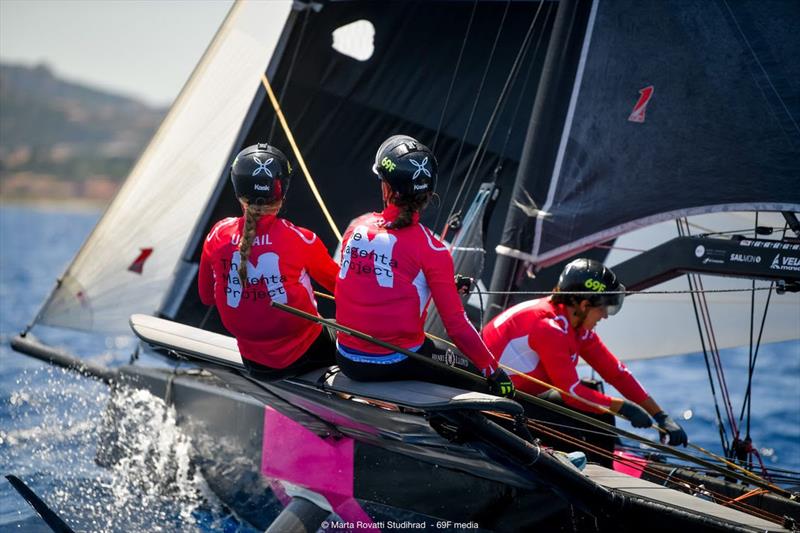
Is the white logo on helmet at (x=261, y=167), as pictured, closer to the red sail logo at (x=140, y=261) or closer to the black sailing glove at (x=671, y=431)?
the black sailing glove at (x=671, y=431)

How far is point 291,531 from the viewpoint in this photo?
408 cm

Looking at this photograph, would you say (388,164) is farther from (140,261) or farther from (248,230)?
(140,261)

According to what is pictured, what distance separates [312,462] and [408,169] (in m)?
1.81

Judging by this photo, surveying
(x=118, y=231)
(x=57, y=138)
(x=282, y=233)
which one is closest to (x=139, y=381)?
(x=118, y=231)

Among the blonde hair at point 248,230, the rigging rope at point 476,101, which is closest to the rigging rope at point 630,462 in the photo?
the blonde hair at point 248,230

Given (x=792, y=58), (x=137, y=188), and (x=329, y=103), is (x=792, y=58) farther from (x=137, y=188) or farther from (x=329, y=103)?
(x=137, y=188)

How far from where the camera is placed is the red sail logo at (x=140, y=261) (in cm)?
617

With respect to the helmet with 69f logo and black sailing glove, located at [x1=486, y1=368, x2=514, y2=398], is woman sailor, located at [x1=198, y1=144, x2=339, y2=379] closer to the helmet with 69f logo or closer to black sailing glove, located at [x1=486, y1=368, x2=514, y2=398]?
the helmet with 69f logo

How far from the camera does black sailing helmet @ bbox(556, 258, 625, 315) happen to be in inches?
171

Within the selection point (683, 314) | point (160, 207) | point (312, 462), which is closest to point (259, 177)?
point (312, 462)

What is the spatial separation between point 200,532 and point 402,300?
2124mm

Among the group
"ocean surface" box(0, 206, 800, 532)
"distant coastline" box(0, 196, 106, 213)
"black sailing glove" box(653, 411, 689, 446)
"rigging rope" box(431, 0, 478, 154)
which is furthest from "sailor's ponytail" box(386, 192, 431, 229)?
"distant coastline" box(0, 196, 106, 213)

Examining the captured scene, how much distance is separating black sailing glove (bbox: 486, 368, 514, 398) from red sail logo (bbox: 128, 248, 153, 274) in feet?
10.9

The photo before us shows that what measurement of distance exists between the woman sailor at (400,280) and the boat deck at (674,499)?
1.87ft
